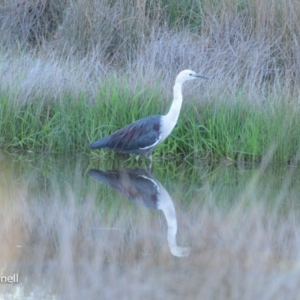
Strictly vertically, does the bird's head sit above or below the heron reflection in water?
above

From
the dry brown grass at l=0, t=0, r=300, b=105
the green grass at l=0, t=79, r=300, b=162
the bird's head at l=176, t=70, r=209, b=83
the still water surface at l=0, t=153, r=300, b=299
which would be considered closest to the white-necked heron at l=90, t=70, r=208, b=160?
the still water surface at l=0, t=153, r=300, b=299

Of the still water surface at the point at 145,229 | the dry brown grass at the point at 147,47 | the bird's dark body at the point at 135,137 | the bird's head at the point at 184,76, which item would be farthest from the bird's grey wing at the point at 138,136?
the dry brown grass at the point at 147,47

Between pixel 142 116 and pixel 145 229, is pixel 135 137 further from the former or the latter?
pixel 145 229

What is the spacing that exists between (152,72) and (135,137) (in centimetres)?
157

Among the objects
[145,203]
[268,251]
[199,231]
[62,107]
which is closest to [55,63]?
[62,107]

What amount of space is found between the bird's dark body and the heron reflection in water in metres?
0.28

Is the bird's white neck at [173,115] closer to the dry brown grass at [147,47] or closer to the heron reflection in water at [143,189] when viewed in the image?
the heron reflection in water at [143,189]

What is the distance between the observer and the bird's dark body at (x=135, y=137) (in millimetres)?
8648

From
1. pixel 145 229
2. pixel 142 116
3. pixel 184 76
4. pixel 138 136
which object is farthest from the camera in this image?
pixel 142 116

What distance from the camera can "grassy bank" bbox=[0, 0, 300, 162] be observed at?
920 centimetres

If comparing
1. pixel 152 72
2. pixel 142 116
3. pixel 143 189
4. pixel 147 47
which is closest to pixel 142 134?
pixel 142 116

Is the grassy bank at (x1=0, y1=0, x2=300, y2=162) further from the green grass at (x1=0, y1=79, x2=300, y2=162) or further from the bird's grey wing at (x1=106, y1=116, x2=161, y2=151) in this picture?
the bird's grey wing at (x1=106, y1=116, x2=161, y2=151)

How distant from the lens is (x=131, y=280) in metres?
4.94

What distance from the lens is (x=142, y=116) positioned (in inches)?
372
